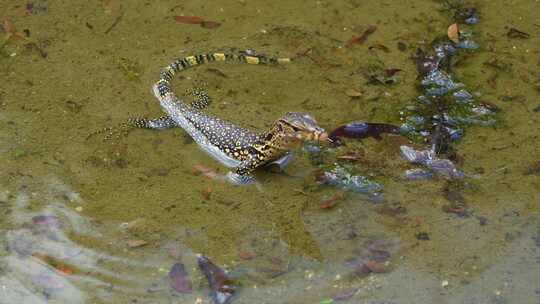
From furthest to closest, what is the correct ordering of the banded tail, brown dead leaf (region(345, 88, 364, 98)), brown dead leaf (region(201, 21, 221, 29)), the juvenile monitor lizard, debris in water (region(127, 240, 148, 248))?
brown dead leaf (region(201, 21, 221, 29))
the banded tail
brown dead leaf (region(345, 88, 364, 98))
the juvenile monitor lizard
debris in water (region(127, 240, 148, 248))

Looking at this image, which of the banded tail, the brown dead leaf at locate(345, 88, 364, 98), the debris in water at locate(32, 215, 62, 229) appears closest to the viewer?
the debris in water at locate(32, 215, 62, 229)

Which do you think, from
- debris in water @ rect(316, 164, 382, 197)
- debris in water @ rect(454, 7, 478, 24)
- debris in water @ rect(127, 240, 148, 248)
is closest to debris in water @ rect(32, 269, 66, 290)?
debris in water @ rect(127, 240, 148, 248)

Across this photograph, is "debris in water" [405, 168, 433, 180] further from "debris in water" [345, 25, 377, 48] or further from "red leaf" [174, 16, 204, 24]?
"red leaf" [174, 16, 204, 24]

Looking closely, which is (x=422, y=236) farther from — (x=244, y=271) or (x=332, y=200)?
(x=244, y=271)

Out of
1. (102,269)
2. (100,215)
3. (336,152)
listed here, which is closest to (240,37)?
(336,152)

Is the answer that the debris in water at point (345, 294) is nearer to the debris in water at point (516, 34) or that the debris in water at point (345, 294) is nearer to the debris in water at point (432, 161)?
the debris in water at point (432, 161)
